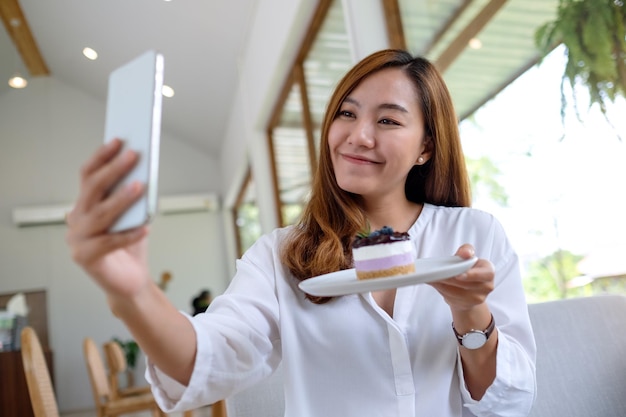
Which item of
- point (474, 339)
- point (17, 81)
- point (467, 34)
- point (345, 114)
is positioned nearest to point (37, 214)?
point (17, 81)

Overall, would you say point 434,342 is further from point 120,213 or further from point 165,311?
point 120,213

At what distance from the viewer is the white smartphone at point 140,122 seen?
0.56 m

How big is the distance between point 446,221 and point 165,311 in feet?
2.20

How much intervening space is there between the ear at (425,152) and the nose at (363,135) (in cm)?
20

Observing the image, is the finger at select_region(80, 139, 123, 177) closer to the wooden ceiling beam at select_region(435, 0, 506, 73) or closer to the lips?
the lips

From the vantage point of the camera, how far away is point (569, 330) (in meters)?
1.36

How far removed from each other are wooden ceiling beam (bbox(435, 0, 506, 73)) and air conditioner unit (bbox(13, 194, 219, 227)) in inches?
272

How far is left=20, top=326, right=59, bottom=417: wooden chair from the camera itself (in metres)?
1.54

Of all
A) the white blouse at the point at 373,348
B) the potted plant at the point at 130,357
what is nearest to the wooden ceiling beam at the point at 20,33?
the potted plant at the point at 130,357

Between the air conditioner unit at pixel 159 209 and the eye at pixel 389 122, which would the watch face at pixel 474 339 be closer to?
the eye at pixel 389 122

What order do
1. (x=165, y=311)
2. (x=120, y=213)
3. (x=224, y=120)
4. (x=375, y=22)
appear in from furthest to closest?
(x=224, y=120) → (x=375, y=22) → (x=165, y=311) → (x=120, y=213)

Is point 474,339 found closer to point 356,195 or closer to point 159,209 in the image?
point 356,195

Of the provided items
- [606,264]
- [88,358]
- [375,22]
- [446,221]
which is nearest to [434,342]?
[446,221]

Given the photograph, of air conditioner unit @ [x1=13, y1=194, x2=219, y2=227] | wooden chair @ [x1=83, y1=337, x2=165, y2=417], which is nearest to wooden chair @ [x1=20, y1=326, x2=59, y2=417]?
wooden chair @ [x1=83, y1=337, x2=165, y2=417]
